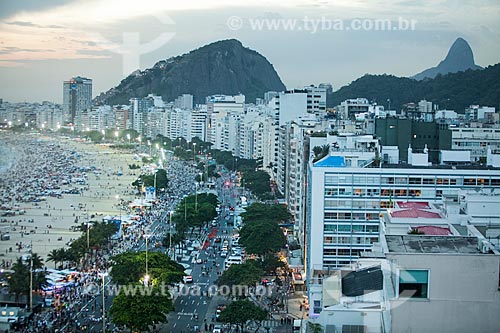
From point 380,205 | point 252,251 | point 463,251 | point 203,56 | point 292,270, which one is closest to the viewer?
point 463,251

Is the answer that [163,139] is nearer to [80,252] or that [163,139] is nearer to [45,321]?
[80,252]

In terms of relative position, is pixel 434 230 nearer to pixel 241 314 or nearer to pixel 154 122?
pixel 241 314

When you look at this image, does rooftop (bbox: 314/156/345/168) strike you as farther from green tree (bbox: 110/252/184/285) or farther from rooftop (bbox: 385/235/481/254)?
rooftop (bbox: 385/235/481/254)

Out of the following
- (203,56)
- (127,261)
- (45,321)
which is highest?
(203,56)

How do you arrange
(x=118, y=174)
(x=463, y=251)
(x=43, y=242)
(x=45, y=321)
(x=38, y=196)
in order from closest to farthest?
(x=463, y=251)
(x=45, y=321)
(x=43, y=242)
(x=38, y=196)
(x=118, y=174)

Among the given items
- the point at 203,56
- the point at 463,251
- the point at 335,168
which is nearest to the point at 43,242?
the point at 335,168

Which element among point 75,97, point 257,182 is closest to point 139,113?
point 75,97

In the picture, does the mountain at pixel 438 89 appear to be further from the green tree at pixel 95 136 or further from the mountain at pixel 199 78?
the mountain at pixel 199 78
